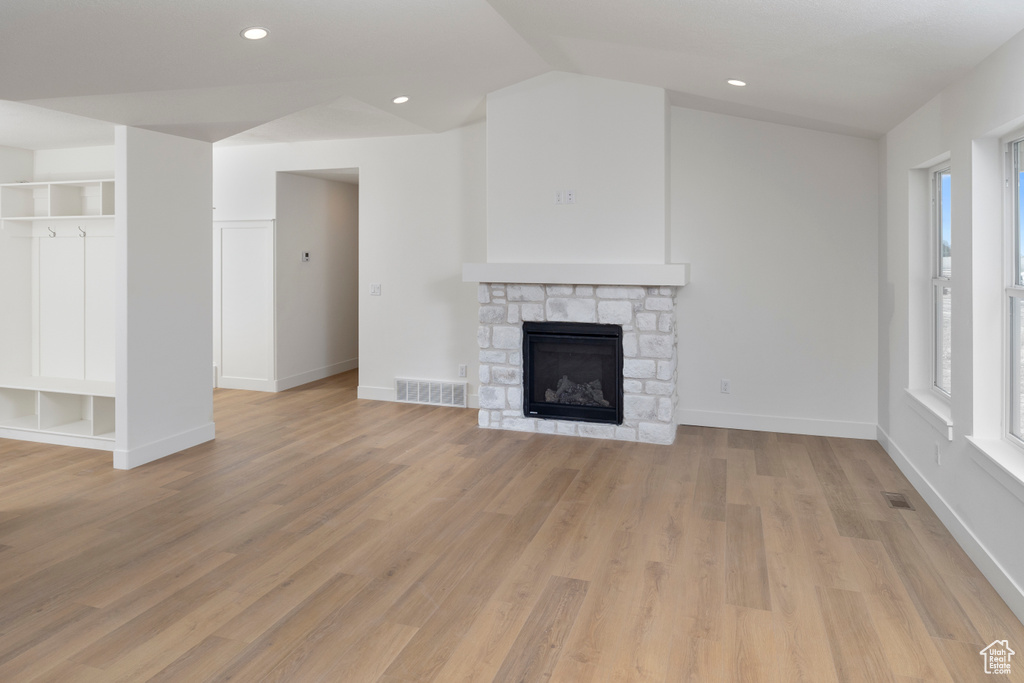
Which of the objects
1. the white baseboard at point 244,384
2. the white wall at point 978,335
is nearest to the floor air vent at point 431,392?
the white baseboard at point 244,384

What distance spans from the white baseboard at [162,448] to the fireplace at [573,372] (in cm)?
244

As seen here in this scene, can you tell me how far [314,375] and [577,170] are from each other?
13.6 feet

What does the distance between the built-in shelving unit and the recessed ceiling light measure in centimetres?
286

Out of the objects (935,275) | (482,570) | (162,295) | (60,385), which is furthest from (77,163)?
(935,275)

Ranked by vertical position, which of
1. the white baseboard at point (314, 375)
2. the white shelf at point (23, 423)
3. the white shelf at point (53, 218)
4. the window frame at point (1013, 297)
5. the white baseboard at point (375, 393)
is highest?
the white shelf at point (53, 218)

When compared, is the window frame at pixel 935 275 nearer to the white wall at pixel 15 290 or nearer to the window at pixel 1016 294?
the window at pixel 1016 294

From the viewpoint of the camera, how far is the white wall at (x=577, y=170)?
5.08 metres

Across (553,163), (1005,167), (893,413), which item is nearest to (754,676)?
(1005,167)

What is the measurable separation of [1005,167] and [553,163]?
3.05 metres

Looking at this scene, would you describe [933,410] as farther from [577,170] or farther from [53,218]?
[53,218]

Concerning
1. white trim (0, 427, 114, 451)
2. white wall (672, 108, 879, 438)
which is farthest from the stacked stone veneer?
white trim (0, 427, 114, 451)

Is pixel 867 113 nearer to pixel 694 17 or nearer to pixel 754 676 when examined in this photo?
pixel 694 17

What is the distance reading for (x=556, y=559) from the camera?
10.1ft

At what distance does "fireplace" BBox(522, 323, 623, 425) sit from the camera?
534cm
